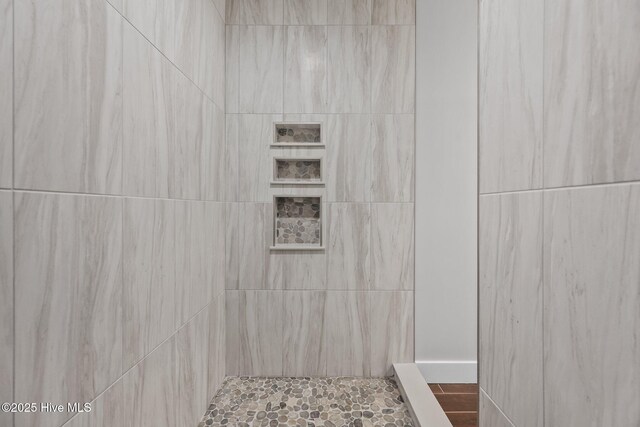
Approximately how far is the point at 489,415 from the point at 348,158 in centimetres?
151

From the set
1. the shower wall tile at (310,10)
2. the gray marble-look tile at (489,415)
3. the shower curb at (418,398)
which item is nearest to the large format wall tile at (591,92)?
the gray marble-look tile at (489,415)

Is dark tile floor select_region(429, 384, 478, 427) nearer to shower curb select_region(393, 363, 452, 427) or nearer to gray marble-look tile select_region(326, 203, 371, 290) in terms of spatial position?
shower curb select_region(393, 363, 452, 427)

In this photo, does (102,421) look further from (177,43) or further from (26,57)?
(177,43)

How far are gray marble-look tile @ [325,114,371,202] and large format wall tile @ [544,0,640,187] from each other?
58.1 inches

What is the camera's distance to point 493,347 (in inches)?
36.9

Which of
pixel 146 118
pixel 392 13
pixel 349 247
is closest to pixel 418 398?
pixel 349 247

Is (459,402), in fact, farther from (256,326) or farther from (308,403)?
(256,326)

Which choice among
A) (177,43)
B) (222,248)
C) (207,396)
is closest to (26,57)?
(177,43)

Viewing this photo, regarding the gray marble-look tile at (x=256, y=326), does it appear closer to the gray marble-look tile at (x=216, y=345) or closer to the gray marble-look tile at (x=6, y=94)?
the gray marble-look tile at (x=216, y=345)

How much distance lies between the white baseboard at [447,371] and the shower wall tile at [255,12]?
224cm

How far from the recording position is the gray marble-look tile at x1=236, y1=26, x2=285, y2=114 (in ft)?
7.13

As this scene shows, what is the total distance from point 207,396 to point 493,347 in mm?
1478

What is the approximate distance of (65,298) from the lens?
31.7 inches

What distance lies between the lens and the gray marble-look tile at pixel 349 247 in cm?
218
